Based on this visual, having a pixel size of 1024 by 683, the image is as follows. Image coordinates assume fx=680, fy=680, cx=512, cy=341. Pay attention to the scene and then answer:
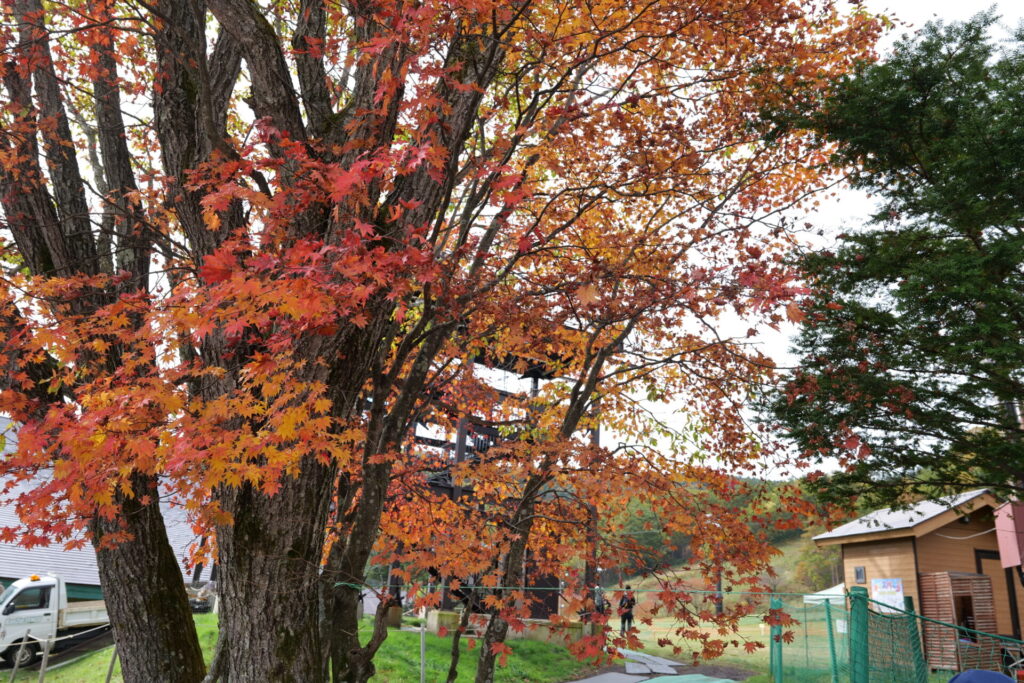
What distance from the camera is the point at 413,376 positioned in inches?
242

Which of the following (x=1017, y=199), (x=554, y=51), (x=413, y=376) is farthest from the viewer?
(x=1017, y=199)

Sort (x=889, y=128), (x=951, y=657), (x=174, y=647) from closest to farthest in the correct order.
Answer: (x=174, y=647)
(x=889, y=128)
(x=951, y=657)

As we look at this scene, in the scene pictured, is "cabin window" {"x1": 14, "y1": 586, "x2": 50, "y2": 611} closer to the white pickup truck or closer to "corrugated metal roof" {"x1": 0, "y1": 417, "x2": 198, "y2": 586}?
the white pickup truck

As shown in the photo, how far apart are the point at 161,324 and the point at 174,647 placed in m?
2.94

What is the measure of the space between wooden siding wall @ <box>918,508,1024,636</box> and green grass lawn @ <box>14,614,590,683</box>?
9.32 meters

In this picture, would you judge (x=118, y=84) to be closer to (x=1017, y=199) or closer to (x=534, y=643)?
(x=1017, y=199)

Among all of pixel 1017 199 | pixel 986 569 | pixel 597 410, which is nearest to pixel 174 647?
pixel 597 410

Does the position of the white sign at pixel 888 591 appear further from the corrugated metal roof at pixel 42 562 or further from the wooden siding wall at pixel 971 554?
the corrugated metal roof at pixel 42 562

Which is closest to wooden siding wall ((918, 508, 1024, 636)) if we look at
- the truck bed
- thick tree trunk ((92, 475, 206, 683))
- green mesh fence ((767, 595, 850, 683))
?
green mesh fence ((767, 595, 850, 683))

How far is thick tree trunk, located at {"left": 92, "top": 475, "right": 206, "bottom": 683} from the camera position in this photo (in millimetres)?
5590

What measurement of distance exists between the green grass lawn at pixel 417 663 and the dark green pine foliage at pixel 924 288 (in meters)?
7.54

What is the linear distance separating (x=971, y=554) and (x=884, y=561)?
220 centimetres

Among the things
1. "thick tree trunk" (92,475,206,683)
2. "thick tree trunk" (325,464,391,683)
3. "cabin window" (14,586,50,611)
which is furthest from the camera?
"cabin window" (14,586,50,611)

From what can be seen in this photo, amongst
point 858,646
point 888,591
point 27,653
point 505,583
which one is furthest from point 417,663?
point 888,591
